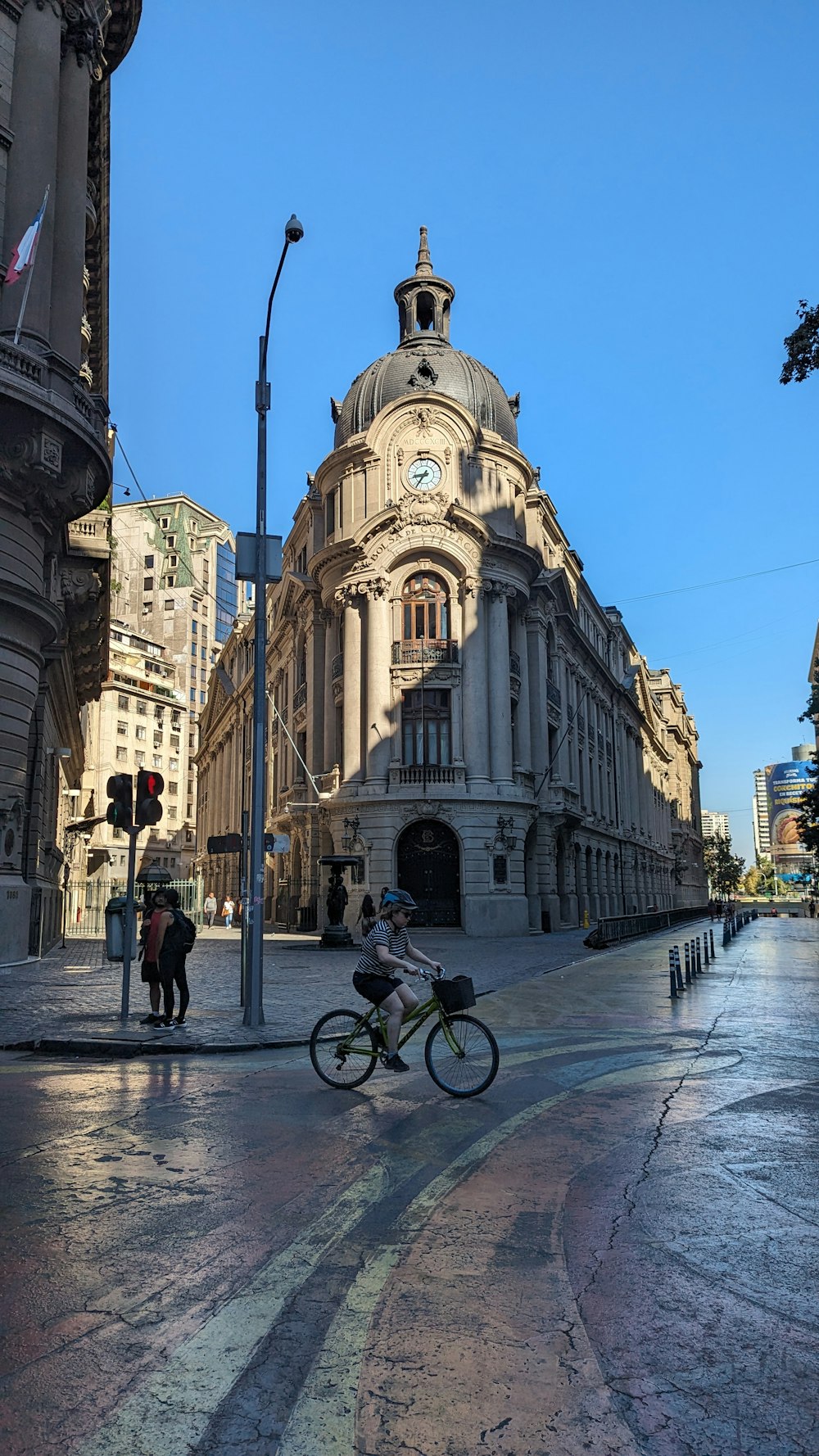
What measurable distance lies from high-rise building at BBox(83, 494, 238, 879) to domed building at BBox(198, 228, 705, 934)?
128ft

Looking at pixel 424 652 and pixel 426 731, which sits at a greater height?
pixel 424 652

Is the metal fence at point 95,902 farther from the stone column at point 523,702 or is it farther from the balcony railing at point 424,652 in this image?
the stone column at point 523,702

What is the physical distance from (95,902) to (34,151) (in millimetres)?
39572

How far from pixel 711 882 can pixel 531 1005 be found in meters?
148

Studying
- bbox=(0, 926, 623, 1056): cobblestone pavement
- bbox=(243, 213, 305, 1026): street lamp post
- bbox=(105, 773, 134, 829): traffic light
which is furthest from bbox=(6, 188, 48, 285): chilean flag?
bbox=(0, 926, 623, 1056): cobblestone pavement

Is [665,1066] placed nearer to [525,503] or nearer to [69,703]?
[69,703]

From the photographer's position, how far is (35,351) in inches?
781

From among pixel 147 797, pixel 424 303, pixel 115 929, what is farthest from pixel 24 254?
pixel 424 303

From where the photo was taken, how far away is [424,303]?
48.6m

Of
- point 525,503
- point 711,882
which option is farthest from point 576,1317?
point 711,882

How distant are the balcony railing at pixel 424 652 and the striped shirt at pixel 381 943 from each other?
31957mm

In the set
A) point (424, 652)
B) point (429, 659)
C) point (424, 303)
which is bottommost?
point (429, 659)

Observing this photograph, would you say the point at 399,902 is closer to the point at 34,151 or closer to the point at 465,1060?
the point at 465,1060

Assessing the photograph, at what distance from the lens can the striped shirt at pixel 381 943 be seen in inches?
352
